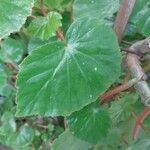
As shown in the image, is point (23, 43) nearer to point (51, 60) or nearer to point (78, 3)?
point (78, 3)

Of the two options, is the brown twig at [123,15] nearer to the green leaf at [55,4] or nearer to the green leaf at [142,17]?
the green leaf at [142,17]

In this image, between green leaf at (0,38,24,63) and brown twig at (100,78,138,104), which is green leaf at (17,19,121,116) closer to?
brown twig at (100,78,138,104)

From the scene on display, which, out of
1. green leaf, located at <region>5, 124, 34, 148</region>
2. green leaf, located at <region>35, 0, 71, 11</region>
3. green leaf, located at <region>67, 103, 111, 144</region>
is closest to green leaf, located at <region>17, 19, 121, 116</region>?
green leaf, located at <region>67, 103, 111, 144</region>

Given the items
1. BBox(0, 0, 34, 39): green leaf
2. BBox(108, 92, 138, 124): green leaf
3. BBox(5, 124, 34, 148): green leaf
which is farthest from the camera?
BBox(5, 124, 34, 148): green leaf

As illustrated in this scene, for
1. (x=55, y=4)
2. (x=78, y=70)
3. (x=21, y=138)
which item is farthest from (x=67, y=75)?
(x=21, y=138)

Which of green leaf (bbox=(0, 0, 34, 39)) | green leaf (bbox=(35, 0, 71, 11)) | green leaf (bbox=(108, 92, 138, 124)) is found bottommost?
green leaf (bbox=(108, 92, 138, 124))

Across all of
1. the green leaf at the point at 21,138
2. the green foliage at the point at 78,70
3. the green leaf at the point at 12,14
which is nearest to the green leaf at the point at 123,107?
the green foliage at the point at 78,70

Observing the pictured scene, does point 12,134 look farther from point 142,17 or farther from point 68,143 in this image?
point 142,17
